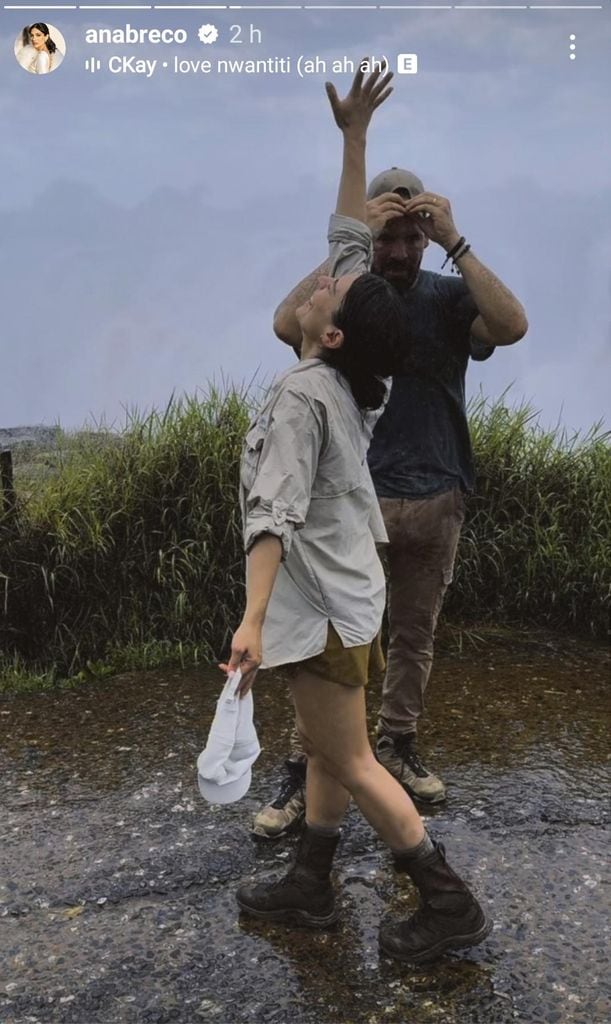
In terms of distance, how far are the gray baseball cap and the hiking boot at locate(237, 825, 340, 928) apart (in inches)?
87.9

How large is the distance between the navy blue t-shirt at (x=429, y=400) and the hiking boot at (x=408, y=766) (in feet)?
3.40

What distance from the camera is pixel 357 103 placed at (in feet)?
10.9

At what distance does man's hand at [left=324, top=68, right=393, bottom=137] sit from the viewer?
3.32 m

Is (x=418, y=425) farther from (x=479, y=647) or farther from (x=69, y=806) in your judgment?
(x=479, y=647)

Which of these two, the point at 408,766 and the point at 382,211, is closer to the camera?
the point at 382,211

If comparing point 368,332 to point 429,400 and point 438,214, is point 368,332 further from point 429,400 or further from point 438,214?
point 429,400

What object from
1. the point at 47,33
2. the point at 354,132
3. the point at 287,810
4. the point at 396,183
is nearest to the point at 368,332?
the point at 354,132

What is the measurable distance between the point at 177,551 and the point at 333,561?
13.5ft

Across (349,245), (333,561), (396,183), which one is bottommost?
(333,561)

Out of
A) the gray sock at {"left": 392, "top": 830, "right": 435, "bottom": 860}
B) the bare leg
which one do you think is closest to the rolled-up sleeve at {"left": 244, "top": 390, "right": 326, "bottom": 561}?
the bare leg

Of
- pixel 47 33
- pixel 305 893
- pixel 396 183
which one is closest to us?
pixel 305 893

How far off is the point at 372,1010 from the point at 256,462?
1.60 metres

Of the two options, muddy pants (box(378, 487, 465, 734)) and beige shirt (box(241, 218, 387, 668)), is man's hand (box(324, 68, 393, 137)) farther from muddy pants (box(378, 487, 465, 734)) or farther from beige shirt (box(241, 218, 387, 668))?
muddy pants (box(378, 487, 465, 734))

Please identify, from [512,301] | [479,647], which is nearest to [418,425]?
[512,301]
